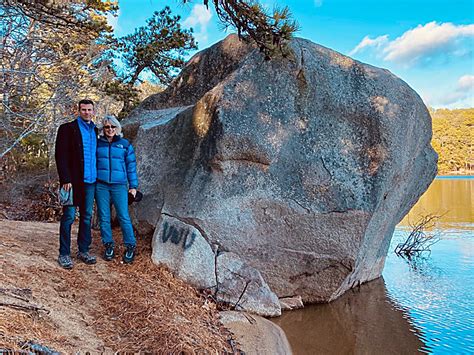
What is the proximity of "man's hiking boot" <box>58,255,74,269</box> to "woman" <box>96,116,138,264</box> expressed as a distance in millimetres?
627

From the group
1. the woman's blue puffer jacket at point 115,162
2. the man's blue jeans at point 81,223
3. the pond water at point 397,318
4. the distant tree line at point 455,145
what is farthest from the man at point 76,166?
the distant tree line at point 455,145

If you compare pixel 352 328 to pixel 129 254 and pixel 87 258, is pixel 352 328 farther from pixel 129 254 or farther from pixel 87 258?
pixel 87 258

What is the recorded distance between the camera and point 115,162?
18.0 feet

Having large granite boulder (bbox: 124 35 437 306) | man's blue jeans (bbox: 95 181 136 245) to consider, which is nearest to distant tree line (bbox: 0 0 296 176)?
large granite boulder (bbox: 124 35 437 306)

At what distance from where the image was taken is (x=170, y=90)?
8.89m

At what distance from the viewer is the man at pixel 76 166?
500 centimetres

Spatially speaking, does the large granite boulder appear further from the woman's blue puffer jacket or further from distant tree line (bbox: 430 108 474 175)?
distant tree line (bbox: 430 108 474 175)

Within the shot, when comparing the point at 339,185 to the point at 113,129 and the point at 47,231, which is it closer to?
the point at 113,129

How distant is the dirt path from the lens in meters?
3.30

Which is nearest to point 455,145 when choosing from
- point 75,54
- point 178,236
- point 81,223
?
point 75,54

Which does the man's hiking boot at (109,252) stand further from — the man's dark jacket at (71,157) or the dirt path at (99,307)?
the man's dark jacket at (71,157)

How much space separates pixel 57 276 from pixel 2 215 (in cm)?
675

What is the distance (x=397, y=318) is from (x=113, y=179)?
4326mm

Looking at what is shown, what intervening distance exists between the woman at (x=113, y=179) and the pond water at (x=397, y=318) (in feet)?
7.53
